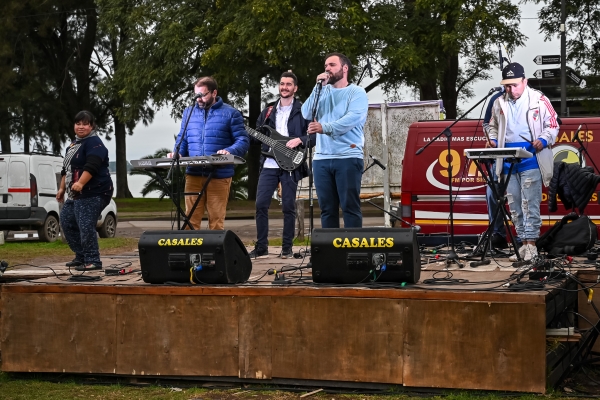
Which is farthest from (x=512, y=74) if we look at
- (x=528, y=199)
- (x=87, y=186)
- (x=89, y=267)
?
(x=89, y=267)

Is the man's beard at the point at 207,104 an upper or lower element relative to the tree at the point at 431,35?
lower

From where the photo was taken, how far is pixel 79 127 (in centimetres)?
797

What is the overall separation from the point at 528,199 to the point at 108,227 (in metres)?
13.7

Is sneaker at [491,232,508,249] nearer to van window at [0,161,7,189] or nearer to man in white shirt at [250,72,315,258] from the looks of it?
man in white shirt at [250,72,315,258]

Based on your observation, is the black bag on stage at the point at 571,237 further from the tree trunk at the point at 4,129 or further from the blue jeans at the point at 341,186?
the tree trunk at the point at 4,129

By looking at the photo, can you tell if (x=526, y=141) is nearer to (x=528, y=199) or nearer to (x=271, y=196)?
(x=528, y=199)

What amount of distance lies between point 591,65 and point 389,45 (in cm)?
718

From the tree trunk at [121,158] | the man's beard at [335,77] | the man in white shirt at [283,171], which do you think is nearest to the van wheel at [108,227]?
the man in white shirt at [283,171]

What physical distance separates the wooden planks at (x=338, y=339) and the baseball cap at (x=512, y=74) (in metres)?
2.77

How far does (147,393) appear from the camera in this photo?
20.0 feet

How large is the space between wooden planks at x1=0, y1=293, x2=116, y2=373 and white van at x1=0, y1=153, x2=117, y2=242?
11331mm

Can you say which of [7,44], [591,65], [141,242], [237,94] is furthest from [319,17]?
[141,242]

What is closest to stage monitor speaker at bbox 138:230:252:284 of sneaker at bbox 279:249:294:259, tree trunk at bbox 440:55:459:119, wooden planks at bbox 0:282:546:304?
wooden planks at bbox 0:282:546:304

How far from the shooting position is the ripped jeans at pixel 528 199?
757 cm
